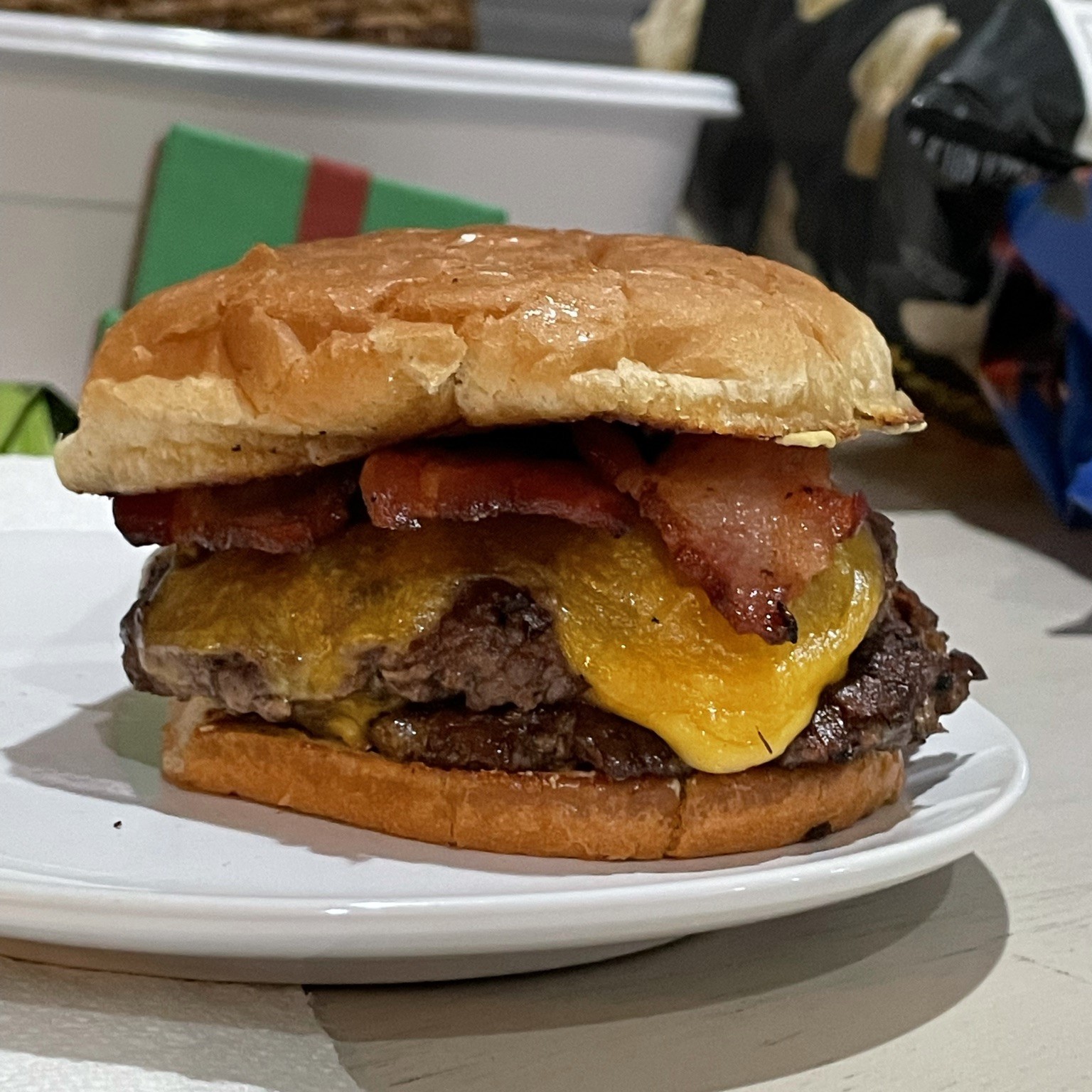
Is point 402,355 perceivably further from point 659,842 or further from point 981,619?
point 981,619

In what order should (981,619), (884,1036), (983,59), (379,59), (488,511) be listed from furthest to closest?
(379,59) < (983,59) < (981,619) < (488,511) < (884,1036)

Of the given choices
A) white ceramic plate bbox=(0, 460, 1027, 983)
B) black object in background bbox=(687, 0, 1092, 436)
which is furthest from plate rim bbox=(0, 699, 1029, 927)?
black object in background bbox=(687, 0, 1092, 436)

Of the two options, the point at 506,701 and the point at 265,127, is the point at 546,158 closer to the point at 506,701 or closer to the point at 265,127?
the point at 265,127

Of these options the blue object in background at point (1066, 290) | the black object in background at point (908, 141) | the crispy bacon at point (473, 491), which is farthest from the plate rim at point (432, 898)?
the black object in background at point (908, 141)

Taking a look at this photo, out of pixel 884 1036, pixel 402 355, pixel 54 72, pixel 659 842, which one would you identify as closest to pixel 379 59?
pixel 54 72

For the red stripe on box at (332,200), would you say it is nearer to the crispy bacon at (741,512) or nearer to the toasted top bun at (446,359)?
the toasted top bun at (446,359)

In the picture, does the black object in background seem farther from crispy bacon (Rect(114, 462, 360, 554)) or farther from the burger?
crispy bacon (Rect(114, 462, 360, 554))
